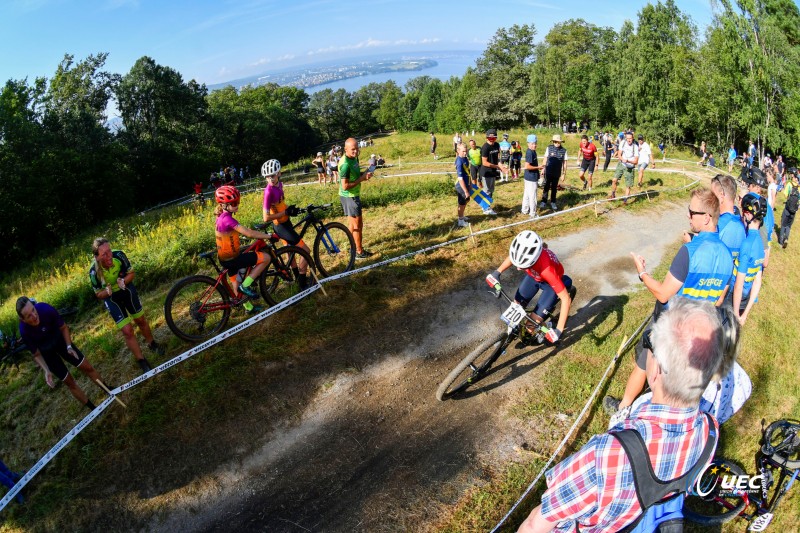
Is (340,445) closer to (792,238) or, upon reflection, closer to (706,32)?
(792,238)

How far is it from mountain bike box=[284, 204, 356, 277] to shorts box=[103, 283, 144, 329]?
296 centimetres

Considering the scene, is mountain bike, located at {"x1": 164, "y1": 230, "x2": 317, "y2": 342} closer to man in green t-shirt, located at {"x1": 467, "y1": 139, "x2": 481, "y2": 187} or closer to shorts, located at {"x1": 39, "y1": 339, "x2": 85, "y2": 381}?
shorts, located at {"x1": 39, "y1": 339, "x2": 85, "y2": 381}

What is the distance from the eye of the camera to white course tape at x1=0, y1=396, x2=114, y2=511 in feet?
16.3

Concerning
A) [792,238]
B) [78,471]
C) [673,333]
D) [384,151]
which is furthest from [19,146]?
[792,238]

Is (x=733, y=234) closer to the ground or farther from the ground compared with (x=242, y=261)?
closer to the ground

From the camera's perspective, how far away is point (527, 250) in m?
5.66

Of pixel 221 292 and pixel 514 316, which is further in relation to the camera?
pixel 221 292

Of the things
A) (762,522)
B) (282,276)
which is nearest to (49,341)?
(282,276)

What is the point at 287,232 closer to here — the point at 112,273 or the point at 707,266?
the point at 112,273

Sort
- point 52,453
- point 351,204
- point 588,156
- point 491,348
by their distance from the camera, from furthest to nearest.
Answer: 1. point 588,156
2. point 351,204
3. point 491,348
4. point 52,453

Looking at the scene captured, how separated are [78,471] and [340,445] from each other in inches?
130

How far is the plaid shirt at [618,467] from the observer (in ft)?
7.20

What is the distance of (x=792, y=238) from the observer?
14711mm

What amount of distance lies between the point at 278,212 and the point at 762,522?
7956mm
